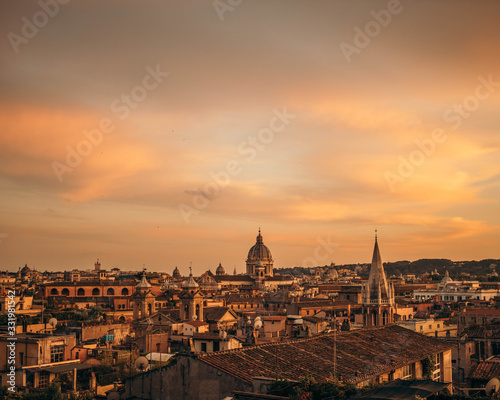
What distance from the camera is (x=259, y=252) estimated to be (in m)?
172

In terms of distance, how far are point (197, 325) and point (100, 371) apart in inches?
763

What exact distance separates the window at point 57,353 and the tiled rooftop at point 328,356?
15.1 m

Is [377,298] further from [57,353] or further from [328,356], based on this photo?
[328,356]

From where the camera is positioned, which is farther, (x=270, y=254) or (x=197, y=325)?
(x=270, y=254)

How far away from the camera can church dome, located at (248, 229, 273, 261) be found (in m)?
171

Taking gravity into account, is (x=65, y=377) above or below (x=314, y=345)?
below

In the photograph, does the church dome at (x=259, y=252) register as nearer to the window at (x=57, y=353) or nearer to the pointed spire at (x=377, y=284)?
the pointed spire at (x=377, y=284)

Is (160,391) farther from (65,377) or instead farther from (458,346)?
(458,346)

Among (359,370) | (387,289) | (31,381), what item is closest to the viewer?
(359,370)

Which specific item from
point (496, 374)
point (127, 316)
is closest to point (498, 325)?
point (496, 374)

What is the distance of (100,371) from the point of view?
110 ft

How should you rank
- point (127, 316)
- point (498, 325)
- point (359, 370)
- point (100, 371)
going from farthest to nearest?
point (127, 316) < point (498, 325) < point (100, 371) < point (359, 370)

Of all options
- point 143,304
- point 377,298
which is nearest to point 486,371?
point 377,298

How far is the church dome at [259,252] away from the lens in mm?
171000
